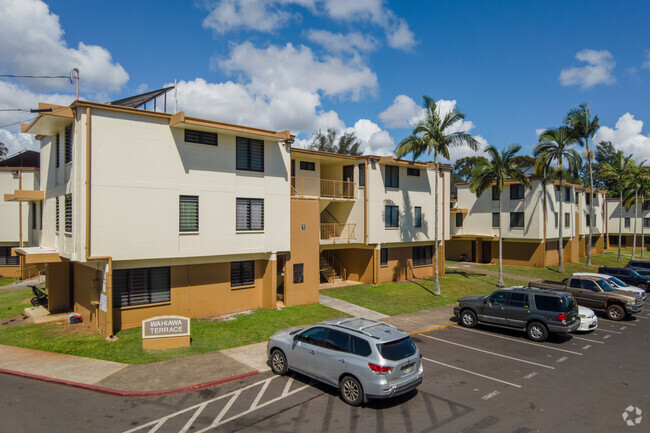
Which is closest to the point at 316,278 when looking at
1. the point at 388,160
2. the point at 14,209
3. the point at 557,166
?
the point at 388,160

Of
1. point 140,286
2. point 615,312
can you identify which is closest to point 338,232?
point 140,286

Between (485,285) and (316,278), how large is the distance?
48.9 ft

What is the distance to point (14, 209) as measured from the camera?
1284 inches

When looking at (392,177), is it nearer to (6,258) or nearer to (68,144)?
(68,144)

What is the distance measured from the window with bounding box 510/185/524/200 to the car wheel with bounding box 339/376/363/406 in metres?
34.6

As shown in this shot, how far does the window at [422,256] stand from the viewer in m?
31.3

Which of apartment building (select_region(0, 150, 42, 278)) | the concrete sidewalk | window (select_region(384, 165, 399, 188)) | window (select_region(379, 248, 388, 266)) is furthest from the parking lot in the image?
apartment building (select_region(0, 150, 42, 278))

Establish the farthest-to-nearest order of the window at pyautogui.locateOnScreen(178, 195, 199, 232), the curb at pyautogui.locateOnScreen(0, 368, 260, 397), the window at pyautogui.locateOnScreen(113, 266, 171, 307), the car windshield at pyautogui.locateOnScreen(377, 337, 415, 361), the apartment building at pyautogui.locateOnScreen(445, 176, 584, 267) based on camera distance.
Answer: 1. the apartment building at pyautogui.locateOnScreen(445, 176, 584, 267)
2. the window at pyautogui.locateOnScreen(178, 195, 199, 232)
3. the window at pyautogui.locateOnScreen(113, 266, 171, 307)
4. the curb at pyautogui.locateOnScreen(0, 368, 260, 397)
5. the car windshield at pyautogui.locateOnScreen(377, 337, 415, 361)

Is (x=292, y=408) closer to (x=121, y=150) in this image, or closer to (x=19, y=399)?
(x=19, y=399)

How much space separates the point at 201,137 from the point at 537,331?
1616cm

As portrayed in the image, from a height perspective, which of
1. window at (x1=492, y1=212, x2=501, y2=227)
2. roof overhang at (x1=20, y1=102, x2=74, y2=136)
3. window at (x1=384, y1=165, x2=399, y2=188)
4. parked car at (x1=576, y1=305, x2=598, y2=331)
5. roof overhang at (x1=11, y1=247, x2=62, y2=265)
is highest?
roof overhang at (x1=20, y1=102, x2=74, y2=136)

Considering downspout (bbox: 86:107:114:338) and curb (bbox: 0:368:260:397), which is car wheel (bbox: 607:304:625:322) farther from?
downspout (bbox: 86:107:114:338)

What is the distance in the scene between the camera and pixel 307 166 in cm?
2648

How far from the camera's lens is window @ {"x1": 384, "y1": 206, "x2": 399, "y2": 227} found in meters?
28.2
